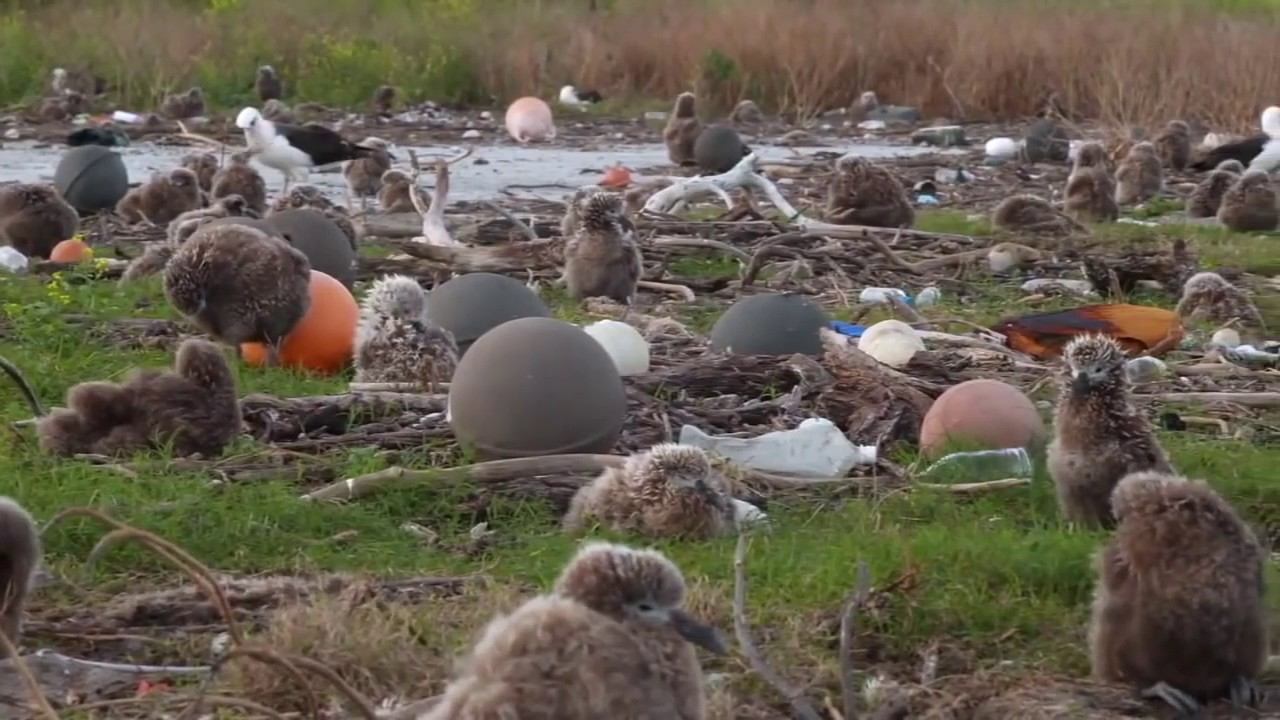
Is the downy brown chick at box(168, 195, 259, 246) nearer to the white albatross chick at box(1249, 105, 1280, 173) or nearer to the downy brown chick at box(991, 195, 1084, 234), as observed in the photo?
the downy brown chick at box(991, 195, 1084, 234)

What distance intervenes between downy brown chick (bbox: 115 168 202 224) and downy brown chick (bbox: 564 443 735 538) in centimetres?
958

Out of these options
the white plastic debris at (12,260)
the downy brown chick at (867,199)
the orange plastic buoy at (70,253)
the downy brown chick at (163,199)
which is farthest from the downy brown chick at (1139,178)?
the white plastic debris at (12,260)

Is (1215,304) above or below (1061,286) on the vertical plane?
above

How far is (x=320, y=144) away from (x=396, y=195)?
3.43 meters

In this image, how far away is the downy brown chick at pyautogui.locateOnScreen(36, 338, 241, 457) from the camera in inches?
307

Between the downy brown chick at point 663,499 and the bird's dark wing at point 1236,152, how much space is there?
52.9 ft

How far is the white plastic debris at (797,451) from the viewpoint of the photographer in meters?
7.86

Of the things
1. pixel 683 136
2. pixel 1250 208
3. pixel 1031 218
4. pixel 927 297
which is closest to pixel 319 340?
pixel 927 297

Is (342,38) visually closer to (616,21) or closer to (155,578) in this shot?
(616,21)

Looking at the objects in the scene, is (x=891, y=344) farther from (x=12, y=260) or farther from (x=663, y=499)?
(x=12, y=260)

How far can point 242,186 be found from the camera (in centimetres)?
1590

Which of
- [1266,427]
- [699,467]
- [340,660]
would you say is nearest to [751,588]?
[699,467]

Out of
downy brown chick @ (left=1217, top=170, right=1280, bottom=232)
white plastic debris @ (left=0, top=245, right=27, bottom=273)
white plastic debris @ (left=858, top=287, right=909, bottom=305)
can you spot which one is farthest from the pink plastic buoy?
white plastic debris @ (left=858, top=287, right=909, bottom=305)

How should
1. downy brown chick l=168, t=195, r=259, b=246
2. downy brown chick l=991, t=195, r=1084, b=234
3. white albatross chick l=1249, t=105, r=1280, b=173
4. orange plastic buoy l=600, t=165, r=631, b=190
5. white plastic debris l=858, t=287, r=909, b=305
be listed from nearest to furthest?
1. white plastic debris l=858, t=287, r=909, b=305
2. downy brown chick l=168, t=195, r=259, b=246
3. downy brown chick l=991, t=195, r=1084, b=234
4. orange plastic buoy l=600, t=165, r=631, b=190
5. white albatross chick l=1249, t=105, r=1280, b=173
